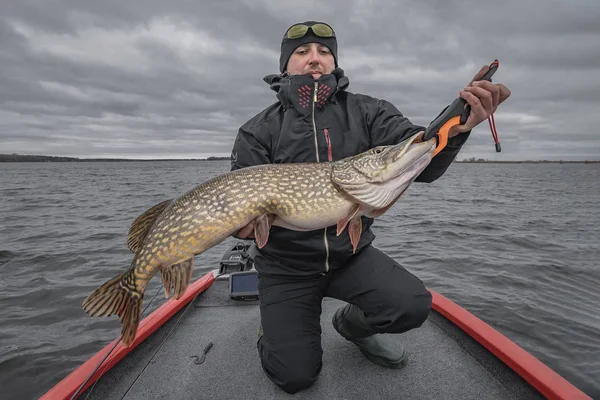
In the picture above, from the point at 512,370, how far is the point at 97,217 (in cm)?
1323

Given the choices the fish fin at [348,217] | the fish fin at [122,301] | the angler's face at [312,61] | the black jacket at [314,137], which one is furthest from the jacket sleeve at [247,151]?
the fish fin at [122,301]

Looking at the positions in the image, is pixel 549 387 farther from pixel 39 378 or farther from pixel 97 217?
pixel 97 217

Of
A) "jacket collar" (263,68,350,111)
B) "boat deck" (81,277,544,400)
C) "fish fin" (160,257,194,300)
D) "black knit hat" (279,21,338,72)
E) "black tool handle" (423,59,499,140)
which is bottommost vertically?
"boat deck" (81,277,544,400)

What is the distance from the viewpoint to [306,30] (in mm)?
3244

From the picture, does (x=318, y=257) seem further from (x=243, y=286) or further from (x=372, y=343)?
(x=243, y=286)

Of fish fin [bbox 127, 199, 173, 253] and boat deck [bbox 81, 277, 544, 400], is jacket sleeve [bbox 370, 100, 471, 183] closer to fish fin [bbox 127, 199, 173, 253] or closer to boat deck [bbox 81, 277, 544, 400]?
boat deck [bbox 81, 277, 544, 400]

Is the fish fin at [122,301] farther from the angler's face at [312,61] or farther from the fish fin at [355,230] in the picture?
the angler's face at [312,61]

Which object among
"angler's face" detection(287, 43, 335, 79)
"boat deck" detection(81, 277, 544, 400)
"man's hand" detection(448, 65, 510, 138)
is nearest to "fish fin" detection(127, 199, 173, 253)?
"boat deck" detection(81, 277, 544, 400)

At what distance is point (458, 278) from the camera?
6582 mm

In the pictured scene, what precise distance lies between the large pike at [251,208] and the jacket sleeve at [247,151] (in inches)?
18.1

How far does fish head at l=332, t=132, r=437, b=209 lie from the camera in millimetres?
2266

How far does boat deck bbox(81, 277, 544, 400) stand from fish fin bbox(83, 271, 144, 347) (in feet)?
1.98

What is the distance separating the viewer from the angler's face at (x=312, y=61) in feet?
10.6

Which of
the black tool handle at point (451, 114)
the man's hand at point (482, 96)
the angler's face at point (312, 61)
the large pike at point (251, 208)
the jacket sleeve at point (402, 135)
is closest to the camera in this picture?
the man's hand at point (482, 96)
